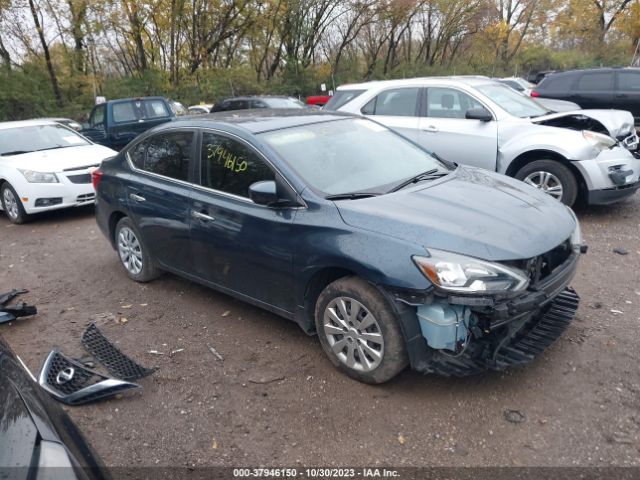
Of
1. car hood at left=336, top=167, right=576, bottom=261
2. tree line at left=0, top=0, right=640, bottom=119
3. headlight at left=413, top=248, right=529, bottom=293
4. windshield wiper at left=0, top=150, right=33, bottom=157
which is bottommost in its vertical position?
headlight at left=413, top=248, right=529, bottom=293

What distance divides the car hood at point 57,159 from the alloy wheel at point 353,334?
6.33 metres

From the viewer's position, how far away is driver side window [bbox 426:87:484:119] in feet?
24.1

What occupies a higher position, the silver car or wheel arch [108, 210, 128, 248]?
the silver car

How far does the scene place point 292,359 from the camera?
3.89m

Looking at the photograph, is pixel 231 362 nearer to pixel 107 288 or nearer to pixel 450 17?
pixel 107 288

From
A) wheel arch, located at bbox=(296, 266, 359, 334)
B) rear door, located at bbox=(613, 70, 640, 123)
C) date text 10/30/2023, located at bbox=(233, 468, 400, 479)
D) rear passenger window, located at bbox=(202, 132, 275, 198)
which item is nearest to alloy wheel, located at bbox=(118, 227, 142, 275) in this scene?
rear passenger window, located at bbox=(202, 132, 275, 198)

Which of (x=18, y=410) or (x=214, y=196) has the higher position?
(x=214, y=196)

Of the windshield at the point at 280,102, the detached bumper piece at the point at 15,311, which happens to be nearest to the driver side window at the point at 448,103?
the detached bumper piece at the point at 15,311

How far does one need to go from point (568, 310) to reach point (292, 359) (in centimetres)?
193

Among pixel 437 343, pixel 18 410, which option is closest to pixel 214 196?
pixel 437 343

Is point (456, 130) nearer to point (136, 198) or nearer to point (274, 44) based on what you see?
point (136, 198)

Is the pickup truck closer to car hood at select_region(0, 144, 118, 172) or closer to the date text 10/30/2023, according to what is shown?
car hood at select_region(0, 144, 118, 172)

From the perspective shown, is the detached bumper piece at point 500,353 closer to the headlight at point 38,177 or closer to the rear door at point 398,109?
the rear door at point 398,109

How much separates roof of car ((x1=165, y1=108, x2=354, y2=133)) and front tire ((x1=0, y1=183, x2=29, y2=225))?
15.0ft
